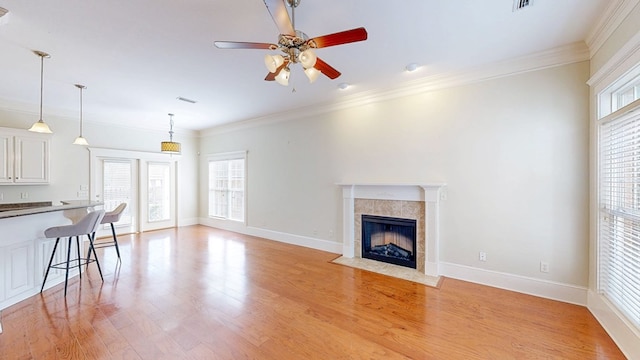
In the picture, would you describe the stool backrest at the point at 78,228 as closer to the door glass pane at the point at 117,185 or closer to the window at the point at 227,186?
the door glass pane at the point at 117,185

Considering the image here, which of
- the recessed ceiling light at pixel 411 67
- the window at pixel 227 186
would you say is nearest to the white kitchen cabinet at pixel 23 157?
the window at pixel 227 186

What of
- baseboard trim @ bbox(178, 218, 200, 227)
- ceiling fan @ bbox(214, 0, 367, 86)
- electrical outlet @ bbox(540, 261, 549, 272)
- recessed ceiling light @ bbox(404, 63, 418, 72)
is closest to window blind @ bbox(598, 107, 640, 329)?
electrical outlet @ bbox(540, 261, 549, 272)

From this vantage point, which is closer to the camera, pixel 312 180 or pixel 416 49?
pixel 416 49

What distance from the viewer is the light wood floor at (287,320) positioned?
2102mm

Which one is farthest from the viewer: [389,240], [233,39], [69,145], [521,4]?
[69,145]

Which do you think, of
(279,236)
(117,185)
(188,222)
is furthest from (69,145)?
(279,236)

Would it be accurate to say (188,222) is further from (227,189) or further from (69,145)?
(69,145)

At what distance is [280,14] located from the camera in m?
1.65

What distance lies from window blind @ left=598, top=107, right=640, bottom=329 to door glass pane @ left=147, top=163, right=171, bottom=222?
27.4 feet

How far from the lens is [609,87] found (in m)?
2.38

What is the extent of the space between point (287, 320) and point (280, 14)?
2.61 metres

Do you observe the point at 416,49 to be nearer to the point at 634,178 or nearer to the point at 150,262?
the point at 634,178

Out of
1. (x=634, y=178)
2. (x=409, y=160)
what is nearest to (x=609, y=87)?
(x=634, y=178)

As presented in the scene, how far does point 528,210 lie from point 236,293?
3.69 m
